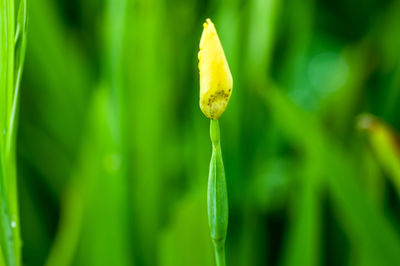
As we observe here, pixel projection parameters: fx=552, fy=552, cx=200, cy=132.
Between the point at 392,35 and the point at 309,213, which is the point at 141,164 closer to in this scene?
the point at 309,213

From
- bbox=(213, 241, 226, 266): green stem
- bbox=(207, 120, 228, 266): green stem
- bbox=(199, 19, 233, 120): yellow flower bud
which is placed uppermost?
bbox=(199, 19, 233, 120): yellow flower bud

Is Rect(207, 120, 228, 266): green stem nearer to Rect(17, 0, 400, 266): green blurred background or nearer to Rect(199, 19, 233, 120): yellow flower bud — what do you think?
Rect(199, 19, 233, 120): yellow flower bud

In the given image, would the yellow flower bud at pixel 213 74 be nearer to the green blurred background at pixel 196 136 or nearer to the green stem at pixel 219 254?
the green stem at pixel 219 254

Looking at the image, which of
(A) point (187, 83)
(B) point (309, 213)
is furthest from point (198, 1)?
(B) point (309, 213)

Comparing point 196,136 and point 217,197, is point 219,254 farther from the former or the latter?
point 196,136

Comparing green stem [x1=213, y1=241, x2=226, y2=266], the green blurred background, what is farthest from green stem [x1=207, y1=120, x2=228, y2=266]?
the green blurred background

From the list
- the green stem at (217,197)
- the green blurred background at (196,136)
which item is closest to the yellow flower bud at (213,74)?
the green stem at (217,197)

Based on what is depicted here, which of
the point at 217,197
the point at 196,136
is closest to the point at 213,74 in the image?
the point at 217,197
